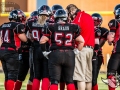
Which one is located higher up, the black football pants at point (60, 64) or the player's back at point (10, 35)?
the player's back at point (10, 35)

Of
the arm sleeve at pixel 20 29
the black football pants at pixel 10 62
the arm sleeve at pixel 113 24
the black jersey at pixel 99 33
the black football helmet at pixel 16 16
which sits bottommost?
the black football pants at pixel 10 62

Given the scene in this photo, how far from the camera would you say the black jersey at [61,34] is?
822 cm

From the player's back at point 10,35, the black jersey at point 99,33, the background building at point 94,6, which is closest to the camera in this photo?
the player's back at point 10,35

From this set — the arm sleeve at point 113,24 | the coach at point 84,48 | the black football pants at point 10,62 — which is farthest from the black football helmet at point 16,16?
the arm sleeve at point 113,24

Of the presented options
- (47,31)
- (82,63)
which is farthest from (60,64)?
(82,63)

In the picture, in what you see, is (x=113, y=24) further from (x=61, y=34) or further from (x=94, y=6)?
(x=94, y=6)

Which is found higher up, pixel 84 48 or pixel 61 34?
pixel 61 34

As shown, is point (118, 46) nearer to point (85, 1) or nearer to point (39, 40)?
point (39, 40)

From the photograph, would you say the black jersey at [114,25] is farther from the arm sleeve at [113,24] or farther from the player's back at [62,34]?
the player's back at [62,34]

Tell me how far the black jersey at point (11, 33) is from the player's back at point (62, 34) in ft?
3.15

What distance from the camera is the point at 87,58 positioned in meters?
9.15

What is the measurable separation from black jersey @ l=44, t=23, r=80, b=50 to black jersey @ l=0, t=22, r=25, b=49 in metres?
0.91

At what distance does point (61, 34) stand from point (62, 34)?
0.02 meters

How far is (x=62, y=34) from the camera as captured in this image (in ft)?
27.0
